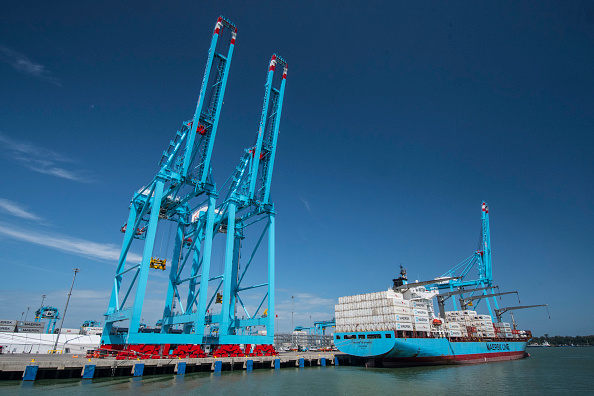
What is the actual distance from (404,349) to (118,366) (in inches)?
974

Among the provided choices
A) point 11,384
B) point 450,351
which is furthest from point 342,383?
point 450,351

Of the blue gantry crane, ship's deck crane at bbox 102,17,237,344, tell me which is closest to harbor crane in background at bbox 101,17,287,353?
ship's deck crane at bbox 102,17,237,344

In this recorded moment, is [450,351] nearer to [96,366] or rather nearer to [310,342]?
[310,342]

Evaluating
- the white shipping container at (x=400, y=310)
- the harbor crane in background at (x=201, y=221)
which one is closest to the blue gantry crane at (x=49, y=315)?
the harbor crane in background at (x=201, y=221)

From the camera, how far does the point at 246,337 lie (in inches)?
1253

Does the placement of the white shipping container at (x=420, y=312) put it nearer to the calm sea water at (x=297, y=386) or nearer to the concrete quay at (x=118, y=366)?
the calm sea water at (x=297, y=386)

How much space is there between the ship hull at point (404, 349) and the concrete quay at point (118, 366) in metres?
5.60

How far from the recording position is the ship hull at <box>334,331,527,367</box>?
32.2m

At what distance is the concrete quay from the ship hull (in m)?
5.60

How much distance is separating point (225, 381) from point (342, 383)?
307 inches

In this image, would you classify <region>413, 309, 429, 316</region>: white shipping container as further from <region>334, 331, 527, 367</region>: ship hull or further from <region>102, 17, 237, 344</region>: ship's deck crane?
<region>102, 17, 237, 344</region>: ship's deck crane

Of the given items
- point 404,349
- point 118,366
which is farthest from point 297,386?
point 404,349

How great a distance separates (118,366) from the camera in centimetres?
2177

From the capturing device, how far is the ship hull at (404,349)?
32.2m
